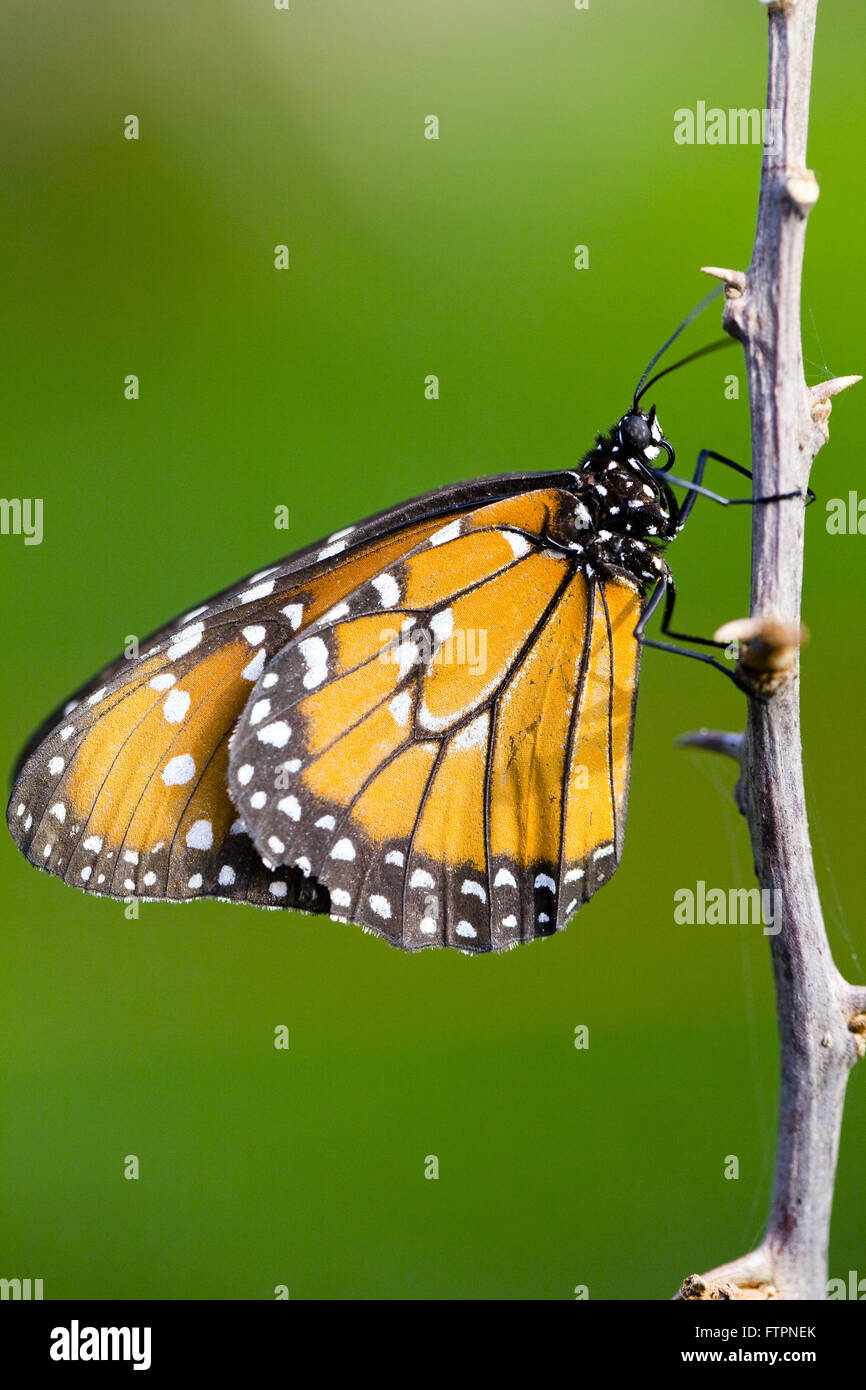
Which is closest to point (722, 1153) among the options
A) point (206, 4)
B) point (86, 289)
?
point (86, 289)

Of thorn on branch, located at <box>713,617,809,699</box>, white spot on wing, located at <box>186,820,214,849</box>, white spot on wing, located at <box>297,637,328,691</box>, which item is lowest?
white spot on wing, located at <box>186,820,214,849</box>

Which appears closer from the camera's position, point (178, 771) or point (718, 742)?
point (718, 742)

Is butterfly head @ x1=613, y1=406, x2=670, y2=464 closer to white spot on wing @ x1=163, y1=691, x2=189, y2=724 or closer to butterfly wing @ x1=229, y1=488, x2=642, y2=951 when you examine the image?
butterfly wing @ x1=229, y1=488, x2=642, y2=951

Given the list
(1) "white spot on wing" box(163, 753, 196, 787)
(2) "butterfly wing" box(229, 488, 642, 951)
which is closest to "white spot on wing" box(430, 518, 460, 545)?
(2) "butterfly wing" box(229, 488, 642, 951)

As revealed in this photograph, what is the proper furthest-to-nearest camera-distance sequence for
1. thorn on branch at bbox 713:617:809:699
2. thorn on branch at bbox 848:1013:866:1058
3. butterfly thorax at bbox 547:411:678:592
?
butterfly thorax at bbox 547:411:678:592 → thorn on branch at bbox 848:1013:866:1058 → thorn on branch at bbox 713:617:809:699

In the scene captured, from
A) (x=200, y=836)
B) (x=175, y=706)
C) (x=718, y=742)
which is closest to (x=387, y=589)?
(x=175, y=706)

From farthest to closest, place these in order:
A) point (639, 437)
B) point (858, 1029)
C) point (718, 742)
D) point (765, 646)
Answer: point (639, 437)
point (718, 742)
point (858, 1029)
point (765, 646)

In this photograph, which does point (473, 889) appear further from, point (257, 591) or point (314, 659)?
point (257, 591)
